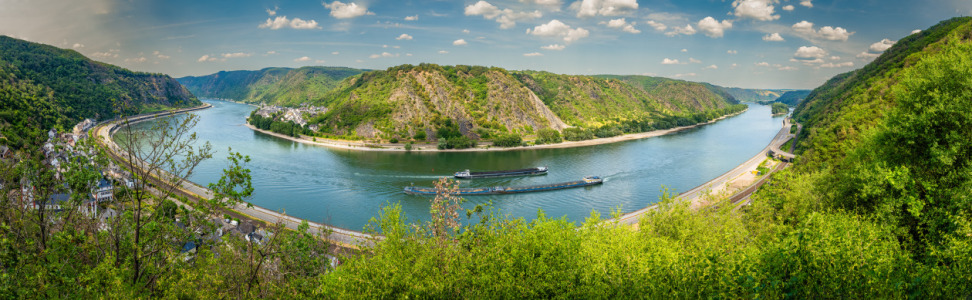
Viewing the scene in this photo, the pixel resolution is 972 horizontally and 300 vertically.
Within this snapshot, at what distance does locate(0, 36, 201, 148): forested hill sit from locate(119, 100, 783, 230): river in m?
21.5

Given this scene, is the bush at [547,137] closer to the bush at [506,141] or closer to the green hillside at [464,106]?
the bush at [506,141]

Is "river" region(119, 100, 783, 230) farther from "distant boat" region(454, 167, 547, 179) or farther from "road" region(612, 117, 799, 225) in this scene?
"road" region(612, 117, 799, 225)

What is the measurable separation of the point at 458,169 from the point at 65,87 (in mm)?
100491

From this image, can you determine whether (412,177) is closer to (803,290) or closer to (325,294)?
(325,294)

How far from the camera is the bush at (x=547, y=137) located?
242 ft

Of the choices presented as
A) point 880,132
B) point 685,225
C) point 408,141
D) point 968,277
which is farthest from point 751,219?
point 408,141

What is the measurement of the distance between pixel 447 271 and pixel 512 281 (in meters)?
1.25

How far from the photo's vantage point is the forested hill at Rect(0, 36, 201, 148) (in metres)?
57.9

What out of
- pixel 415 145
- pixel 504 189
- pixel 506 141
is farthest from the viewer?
pixel 506 141

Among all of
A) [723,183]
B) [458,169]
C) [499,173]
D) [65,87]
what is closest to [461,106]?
[458,169]

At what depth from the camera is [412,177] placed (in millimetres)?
45906

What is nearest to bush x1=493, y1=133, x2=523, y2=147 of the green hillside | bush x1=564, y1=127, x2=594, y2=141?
the green hillside

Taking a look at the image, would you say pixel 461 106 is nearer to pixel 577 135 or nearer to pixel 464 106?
pixel 464 106

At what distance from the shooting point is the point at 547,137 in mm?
75000
